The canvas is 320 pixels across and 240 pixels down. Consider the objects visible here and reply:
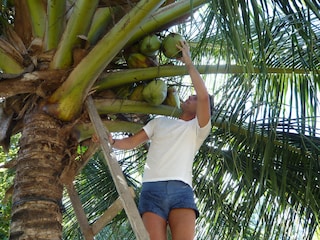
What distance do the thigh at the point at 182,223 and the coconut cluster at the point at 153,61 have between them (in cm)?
77

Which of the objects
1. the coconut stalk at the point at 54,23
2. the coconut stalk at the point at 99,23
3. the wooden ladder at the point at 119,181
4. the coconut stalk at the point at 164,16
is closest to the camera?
Answer: the wooden ladder at the point at 119,181

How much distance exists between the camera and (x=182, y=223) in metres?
2.86

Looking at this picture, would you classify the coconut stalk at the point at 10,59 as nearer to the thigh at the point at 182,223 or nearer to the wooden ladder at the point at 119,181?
the wooden ladder at the point at 119,181

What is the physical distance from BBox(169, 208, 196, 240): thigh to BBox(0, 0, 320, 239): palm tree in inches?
22.3

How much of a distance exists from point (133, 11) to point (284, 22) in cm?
85

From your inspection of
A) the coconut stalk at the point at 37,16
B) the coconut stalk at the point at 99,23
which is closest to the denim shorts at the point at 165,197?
the coconut stalk at the point at 99,23

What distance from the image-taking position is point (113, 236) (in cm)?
482

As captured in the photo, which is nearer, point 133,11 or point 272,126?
point 133,11

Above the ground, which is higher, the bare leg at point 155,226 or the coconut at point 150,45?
the coconut at point 150,45

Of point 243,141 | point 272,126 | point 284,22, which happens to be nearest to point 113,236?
point 243,141

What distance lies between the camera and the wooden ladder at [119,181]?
7.64 ft

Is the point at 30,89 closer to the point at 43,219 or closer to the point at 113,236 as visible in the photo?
the point at 43,219

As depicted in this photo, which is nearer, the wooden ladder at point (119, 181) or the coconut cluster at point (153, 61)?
the wooden ladder at point (119, 181)

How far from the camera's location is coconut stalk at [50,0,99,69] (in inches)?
122
